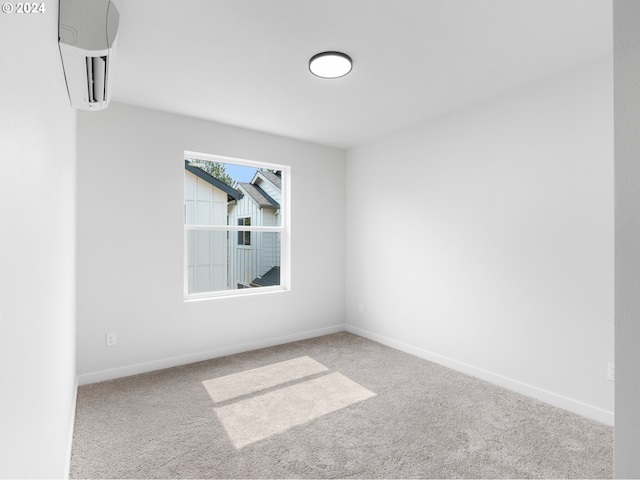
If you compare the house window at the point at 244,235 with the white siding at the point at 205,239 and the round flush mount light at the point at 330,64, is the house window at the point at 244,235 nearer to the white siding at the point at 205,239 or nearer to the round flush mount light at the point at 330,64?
the white siding at the point at 205,239

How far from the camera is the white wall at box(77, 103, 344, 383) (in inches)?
122

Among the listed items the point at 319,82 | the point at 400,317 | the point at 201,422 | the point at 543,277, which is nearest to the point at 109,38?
the point at 319,82

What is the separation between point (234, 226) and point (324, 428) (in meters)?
2.49

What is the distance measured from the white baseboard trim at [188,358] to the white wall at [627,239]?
11.4 feet

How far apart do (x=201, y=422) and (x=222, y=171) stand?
2658 mm

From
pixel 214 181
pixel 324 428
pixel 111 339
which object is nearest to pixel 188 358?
pixel 111 339

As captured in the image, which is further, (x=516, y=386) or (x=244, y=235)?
(x=244, y=235)

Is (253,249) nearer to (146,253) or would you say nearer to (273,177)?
(273,177)

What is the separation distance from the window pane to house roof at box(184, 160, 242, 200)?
1.53 ft

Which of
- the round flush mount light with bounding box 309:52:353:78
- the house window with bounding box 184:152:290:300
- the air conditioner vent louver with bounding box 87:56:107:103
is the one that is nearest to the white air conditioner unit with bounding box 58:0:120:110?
the air conditioner vent louver with bounding box 87:56:107:103

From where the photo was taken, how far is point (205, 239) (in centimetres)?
388

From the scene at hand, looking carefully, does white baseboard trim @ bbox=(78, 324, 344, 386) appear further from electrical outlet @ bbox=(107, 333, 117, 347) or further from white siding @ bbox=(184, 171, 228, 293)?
white siding @ bbox=(184, 171, 228, 293)

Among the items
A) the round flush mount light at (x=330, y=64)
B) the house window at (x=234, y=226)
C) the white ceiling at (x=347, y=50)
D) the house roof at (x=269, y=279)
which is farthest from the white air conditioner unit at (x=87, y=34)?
the house roof at (x=269, y=279)

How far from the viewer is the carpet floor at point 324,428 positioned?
1.97 meters
